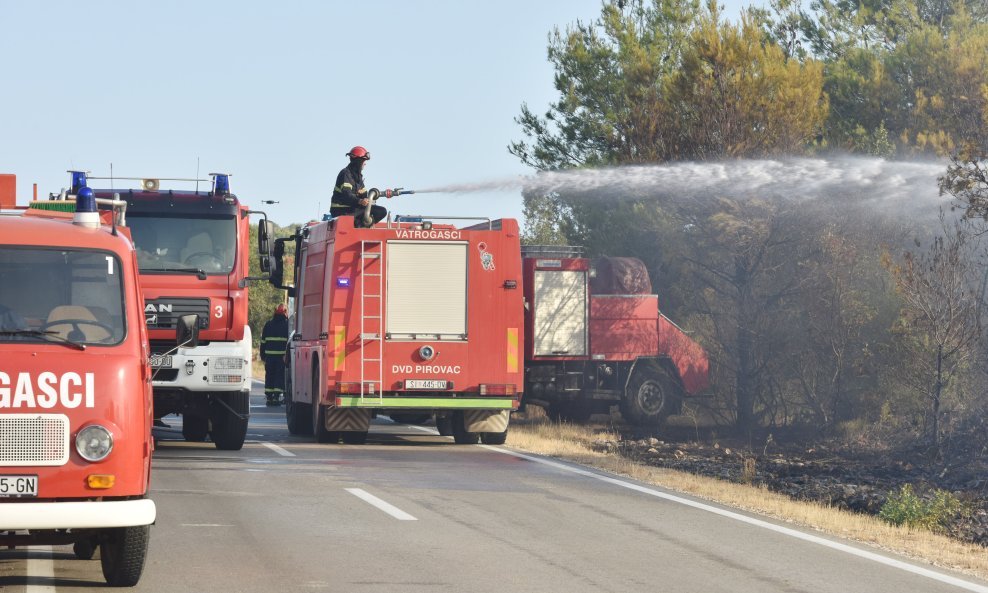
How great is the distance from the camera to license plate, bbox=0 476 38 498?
7379 millimetres

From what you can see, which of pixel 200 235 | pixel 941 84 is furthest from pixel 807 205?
pixel 200 235

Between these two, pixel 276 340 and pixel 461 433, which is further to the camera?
pixel 276 340

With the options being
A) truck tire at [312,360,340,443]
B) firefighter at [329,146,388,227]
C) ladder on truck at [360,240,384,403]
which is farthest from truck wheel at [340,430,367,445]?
firefighter at [329,146,388,227]

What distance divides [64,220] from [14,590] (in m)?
2.32

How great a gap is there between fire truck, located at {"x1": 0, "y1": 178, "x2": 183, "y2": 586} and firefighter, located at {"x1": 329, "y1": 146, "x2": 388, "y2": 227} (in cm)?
1051

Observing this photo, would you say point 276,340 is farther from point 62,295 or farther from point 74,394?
point 74,394

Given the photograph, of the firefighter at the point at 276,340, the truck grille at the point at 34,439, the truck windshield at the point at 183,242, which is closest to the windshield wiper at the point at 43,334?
the truck grille at the point at 34,439

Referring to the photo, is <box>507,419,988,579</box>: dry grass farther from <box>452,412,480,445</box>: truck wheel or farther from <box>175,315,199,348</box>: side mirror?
<box>175,315,199,348</box>: side mirror

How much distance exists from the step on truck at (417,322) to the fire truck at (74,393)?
9822mm

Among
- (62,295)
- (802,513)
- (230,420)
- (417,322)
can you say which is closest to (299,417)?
(417,322)

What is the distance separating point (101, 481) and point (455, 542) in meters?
3.28

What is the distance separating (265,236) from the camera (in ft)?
55.7

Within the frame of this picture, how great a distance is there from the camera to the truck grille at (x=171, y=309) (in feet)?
53.7

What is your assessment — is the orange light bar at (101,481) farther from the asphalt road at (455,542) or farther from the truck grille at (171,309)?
the truck grille at (171,309)
